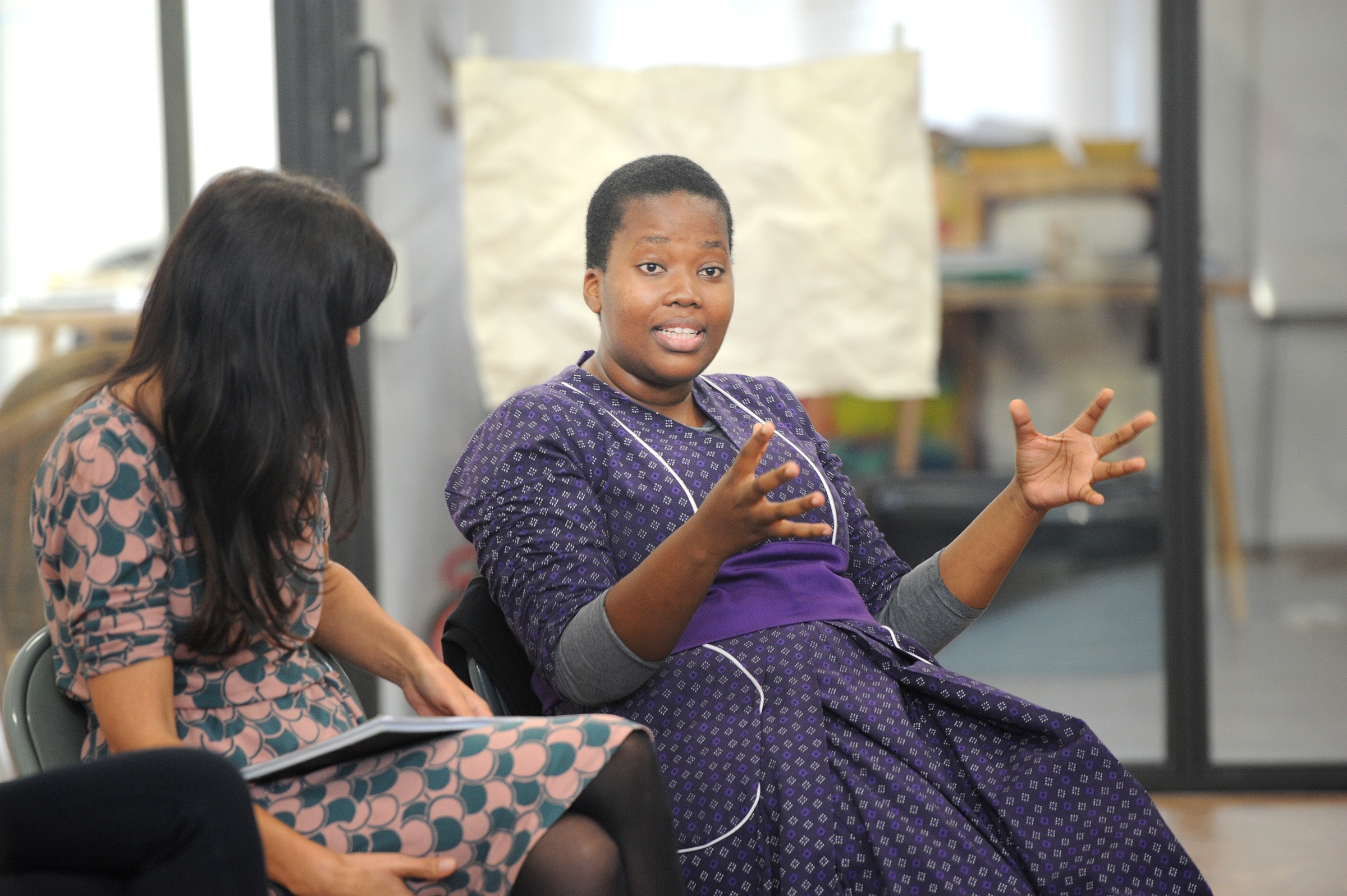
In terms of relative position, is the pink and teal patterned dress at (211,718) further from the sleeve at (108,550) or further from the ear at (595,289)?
the ear at (595,289)

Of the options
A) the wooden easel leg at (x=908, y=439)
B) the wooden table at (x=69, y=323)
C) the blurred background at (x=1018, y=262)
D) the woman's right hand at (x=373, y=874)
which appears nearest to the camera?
the woman's right hand at (x=373, y=874)

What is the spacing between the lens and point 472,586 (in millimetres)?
1513

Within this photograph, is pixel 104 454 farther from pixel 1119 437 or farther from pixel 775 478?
pixel 1119 437

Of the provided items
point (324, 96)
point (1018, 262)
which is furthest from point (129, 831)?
point (1018, 262)

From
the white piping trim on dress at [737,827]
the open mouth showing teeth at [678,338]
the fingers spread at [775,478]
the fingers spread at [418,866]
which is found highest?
the open mouth showing teeth at [678,338]

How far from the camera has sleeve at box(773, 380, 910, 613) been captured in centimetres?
163

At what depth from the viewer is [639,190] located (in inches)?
60.1

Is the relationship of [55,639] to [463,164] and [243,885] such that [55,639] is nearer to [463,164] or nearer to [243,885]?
[243,885]

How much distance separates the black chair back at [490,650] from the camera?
4.76 feet

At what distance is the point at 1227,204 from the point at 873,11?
928 mm

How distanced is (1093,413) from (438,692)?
84 cm

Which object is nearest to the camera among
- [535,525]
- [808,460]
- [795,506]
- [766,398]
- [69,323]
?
[795,506]

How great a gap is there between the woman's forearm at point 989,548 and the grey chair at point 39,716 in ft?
3.31

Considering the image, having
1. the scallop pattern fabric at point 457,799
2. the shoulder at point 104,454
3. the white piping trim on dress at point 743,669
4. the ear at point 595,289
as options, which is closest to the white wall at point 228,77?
the ear at point 595,289
